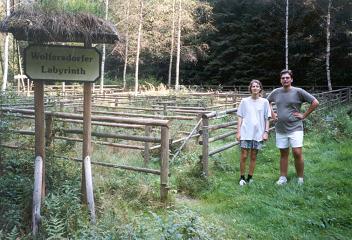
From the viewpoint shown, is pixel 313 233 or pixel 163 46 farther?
pixel 163 46

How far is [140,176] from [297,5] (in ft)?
110

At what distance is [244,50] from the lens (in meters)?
41.2

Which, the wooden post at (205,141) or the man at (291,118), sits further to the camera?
the wooden post at (205,141)

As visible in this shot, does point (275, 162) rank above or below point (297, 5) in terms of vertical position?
below

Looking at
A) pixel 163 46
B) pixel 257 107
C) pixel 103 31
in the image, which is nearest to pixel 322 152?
pixel 257 107

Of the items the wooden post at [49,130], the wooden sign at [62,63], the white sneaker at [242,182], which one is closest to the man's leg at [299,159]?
the white sneaker at [242,182]

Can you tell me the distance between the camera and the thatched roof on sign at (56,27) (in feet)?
15.3

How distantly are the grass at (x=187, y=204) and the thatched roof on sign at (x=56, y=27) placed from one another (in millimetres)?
1857

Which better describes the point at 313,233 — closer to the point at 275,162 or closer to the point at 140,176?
the point at 140,176

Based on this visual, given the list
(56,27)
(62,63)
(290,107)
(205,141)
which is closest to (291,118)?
(290,107)

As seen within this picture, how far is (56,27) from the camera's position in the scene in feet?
15.4

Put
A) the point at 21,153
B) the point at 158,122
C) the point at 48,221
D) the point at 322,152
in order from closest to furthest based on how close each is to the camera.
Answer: the point at 48,221
the point at 158,122
the point at 21,153
the point at 322,152

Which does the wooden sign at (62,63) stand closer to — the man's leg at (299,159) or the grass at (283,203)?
the grass at (283,203)

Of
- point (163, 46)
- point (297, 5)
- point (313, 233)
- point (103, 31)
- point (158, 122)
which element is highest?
point (297, 5)
